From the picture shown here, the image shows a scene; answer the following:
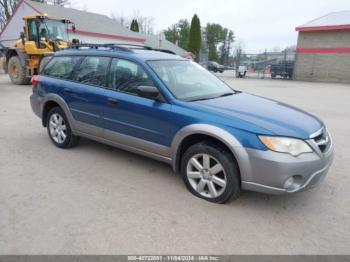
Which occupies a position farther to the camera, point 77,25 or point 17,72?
point 77,25

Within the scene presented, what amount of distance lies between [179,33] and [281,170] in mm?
70072

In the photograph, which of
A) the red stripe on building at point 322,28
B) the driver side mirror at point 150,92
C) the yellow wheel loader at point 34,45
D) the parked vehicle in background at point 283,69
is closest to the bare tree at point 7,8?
the yellow wheel loader at point 34,45

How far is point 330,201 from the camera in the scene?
347 cm

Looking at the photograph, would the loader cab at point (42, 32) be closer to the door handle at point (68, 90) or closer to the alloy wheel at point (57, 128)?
the alloy wheel at point (57, 128)

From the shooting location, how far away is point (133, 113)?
3863 millimetres

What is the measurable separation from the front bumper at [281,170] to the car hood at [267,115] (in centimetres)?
23

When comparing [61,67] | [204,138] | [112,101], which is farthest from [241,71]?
[204,138]

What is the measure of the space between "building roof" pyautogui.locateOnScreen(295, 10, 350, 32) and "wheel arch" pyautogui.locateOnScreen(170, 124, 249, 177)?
23.2 metres

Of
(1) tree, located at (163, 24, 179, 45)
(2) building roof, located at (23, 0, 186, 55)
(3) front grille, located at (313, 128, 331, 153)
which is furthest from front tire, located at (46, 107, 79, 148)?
(1) tree, located at (163, 24, 179, 45)

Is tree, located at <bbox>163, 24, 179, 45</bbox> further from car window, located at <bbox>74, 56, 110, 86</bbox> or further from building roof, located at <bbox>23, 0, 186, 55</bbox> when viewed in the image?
car window, located at <bbox>74, 56, 110, 86</bbox>

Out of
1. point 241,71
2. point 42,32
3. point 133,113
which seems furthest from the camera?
point 241,71

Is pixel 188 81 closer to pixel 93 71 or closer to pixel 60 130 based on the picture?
pixel 93 71

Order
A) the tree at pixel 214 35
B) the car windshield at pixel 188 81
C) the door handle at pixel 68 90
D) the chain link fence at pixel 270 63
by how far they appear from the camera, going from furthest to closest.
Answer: the tree at pixel 214 35 → the chain link fence at pixel 270 63 → the door handle at pixel 68 90 → the car windshield at pixel 188 81

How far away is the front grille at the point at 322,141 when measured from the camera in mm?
3216
